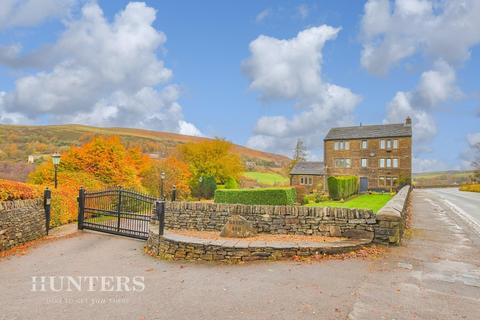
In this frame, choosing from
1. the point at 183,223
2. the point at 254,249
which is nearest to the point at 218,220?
the point at 183,223

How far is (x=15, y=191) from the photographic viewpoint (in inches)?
536

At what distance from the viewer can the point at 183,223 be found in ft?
44.3

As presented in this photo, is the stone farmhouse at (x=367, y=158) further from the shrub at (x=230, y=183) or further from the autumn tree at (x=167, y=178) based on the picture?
the autumn tree at (x=167, y=178)

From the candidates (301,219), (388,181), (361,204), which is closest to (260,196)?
(361,204)

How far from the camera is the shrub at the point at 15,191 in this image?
12.7m

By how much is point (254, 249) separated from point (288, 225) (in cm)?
251

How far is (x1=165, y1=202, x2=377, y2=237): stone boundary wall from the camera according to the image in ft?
31.8

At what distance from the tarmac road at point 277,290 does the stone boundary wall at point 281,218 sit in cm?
134

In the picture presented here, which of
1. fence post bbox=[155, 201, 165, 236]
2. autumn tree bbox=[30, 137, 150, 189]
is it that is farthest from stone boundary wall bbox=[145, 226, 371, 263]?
autumn tree bbox=[30, 137, 150, 189]

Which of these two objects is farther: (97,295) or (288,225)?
(288,225)

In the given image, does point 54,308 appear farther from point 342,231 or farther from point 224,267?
point 342,231

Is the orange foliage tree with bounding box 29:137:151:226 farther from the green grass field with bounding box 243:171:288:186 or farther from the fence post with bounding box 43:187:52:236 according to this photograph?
the green grass field with bounding box 243:171:288:186

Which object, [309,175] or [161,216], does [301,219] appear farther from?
[309,175]

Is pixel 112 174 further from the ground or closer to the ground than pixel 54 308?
further from the ground
